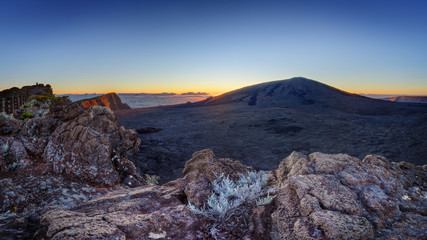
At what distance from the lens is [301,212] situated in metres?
1.93

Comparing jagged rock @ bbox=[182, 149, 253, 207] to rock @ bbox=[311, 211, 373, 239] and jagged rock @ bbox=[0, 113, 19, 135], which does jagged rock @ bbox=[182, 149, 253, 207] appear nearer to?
rock @ bbox=[311, 211, 373, 239]

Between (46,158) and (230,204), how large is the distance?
3.83 meters

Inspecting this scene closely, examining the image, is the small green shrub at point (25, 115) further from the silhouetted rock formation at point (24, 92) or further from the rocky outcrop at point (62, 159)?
the silhouetted rock formation at point (24, 92)

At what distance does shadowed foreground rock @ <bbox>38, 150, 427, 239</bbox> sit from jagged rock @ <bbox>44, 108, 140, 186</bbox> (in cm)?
160

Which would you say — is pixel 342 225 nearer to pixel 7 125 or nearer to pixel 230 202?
pixel 230 202

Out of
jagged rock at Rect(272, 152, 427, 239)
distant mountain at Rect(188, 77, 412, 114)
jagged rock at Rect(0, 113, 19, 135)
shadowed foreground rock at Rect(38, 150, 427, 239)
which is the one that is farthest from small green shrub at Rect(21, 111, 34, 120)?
distant mountain at Rect(188, 77, 412, 114)

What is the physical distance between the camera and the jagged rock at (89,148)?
3.87 meters

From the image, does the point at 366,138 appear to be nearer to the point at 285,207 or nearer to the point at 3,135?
the point at 285,207

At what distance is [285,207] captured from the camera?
2043 mm

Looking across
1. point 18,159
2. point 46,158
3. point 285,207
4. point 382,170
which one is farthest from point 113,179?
point 382,170

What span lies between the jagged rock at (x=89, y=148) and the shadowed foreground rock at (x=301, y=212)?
1.60m

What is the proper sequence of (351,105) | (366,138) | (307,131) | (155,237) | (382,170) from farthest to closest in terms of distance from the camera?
(351,105) < (307,131) < (366,138) < (382,170) < (155,237)

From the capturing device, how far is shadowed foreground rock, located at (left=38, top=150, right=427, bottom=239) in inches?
66.6

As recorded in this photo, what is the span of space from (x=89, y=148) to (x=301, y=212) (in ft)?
12.9
